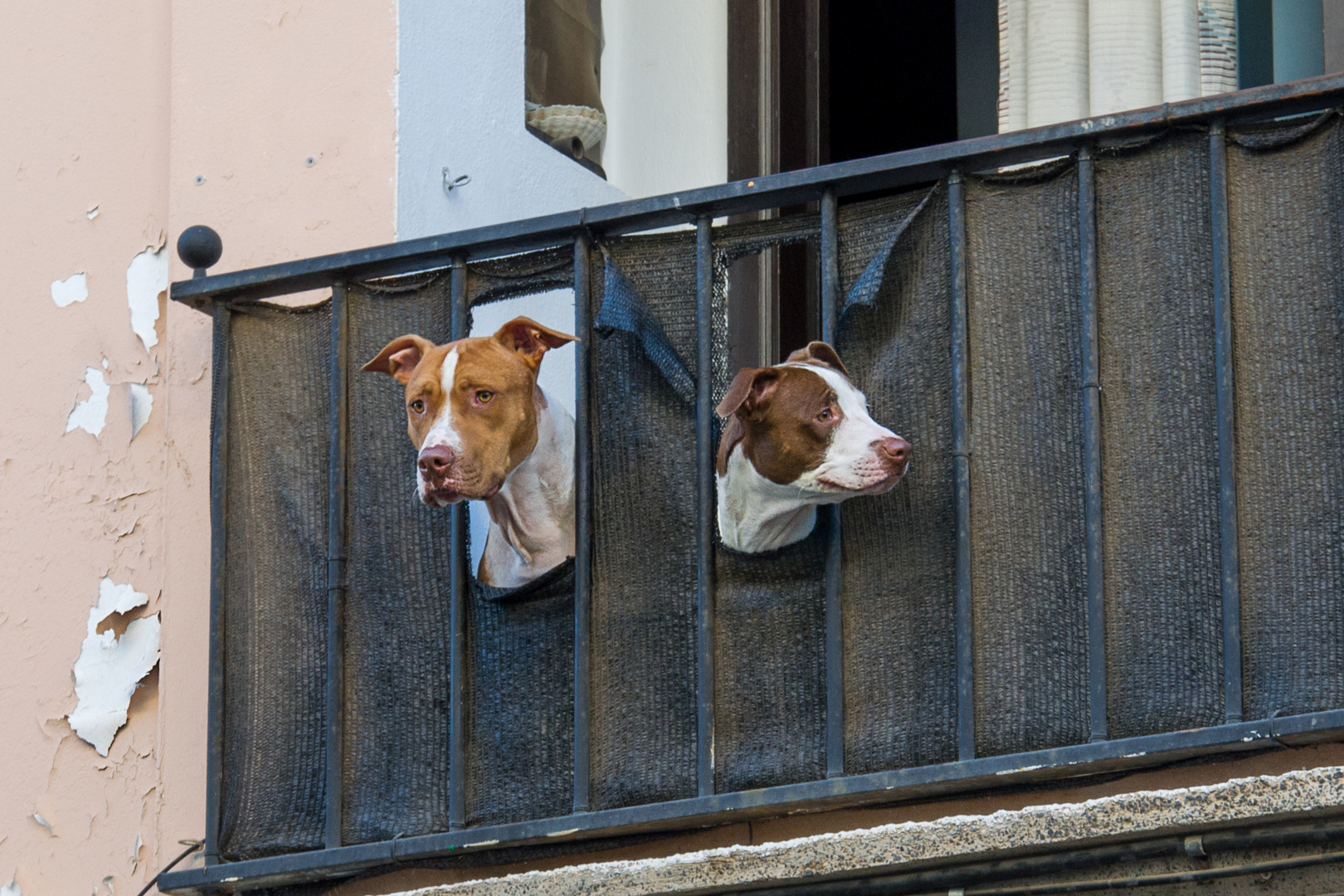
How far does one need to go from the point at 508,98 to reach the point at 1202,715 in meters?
2.49

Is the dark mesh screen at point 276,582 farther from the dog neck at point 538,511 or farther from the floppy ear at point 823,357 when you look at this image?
the floppy ear at point 823,357

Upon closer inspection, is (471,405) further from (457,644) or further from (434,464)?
(457,644)

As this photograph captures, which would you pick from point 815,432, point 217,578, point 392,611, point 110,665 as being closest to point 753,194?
point 815,432

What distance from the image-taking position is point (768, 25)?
6457mm

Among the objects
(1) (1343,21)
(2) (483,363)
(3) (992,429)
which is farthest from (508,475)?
(1) (1343,21)

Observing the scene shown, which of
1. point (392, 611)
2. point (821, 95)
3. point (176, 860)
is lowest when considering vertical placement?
point (176, 860)

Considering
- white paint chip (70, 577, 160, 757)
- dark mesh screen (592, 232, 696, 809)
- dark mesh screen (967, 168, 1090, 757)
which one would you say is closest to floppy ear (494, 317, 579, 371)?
dark mesh screen (592, 232, 696, 809)

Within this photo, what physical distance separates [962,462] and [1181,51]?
133cm

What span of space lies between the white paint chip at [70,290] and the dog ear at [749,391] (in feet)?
6.45

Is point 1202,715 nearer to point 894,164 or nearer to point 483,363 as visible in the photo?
point 894,164

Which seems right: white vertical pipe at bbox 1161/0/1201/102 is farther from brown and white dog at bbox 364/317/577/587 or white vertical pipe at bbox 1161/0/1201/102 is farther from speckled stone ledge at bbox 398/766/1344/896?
speckled stone ledge at bbox 398/766/1344/896

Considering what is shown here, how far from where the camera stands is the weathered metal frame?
4.22 m

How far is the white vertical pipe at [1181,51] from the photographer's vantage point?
5117mm

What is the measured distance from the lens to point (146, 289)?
5555mm
